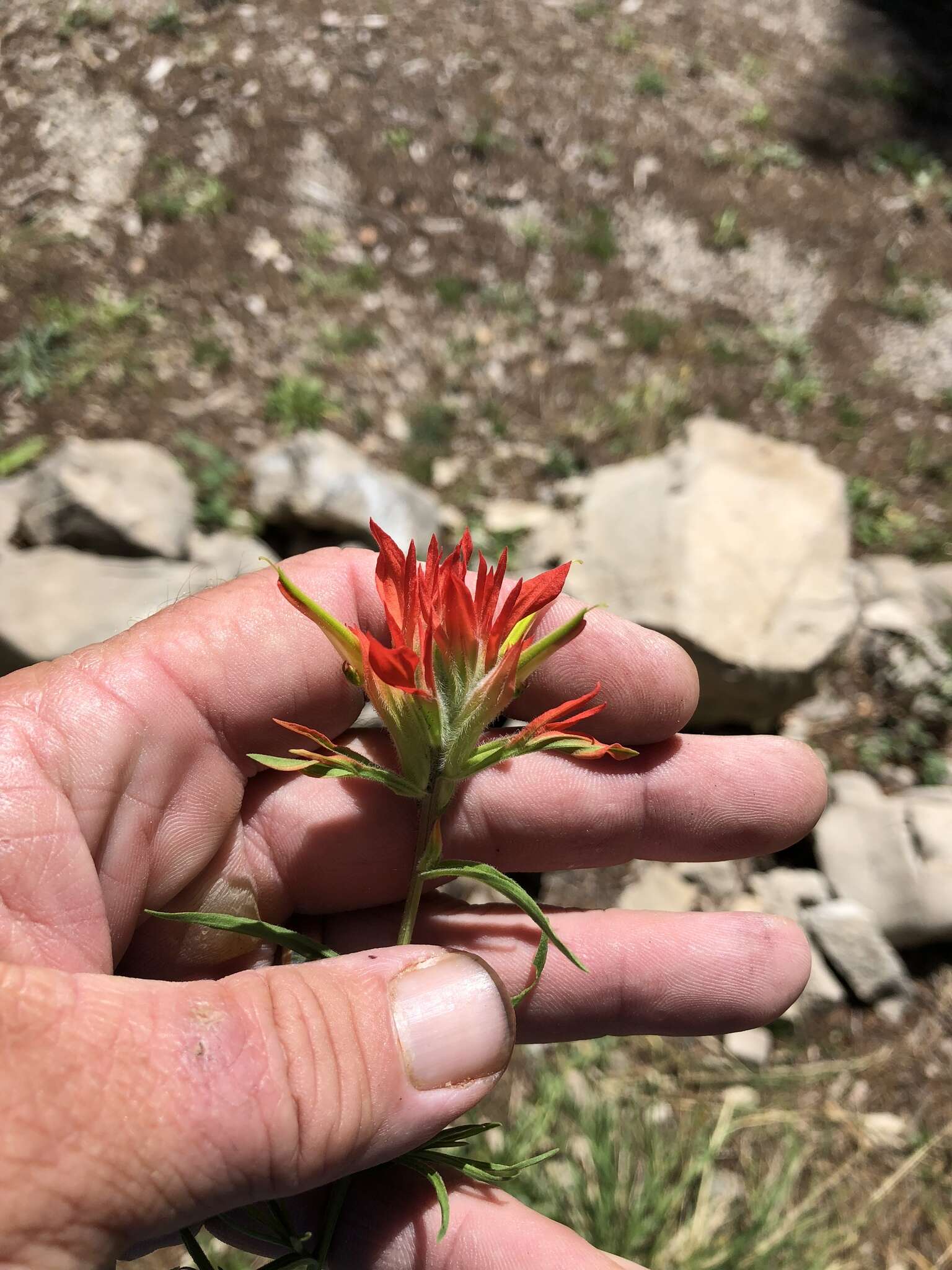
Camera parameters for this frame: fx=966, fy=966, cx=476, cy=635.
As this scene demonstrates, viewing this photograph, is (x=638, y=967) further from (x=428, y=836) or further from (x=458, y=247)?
(x=458, y=247)

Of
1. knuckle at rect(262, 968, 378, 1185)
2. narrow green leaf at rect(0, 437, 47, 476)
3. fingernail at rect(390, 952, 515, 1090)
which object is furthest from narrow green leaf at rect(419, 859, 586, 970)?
narrow green leaf at rect(0, 437, 47, 476)

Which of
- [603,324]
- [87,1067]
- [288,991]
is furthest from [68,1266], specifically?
[603,324]

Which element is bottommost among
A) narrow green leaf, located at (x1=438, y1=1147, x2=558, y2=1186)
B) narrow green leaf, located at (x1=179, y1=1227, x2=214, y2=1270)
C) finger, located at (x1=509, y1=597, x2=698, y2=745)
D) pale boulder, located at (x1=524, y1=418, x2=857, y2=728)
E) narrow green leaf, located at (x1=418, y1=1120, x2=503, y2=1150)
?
pale boulder, located at (x1=524, y1=418, x2=857, y2=728)

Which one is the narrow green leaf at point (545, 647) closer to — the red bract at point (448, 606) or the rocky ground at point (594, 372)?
the red bract at point (448, 606)

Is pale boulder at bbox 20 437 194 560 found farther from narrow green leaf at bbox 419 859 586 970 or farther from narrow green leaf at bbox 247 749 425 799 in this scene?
narrow green leaf at bbox 419 859 586 970

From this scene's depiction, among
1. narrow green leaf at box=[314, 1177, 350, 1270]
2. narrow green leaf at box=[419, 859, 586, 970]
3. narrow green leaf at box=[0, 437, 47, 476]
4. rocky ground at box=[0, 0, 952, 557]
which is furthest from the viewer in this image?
rocky ground at box=[0, 0, 952, 557]

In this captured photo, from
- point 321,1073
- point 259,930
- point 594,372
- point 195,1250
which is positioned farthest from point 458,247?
point 195,1250

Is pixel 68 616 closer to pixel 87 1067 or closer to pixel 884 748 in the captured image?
pixel 87 1067
